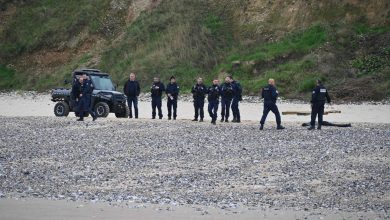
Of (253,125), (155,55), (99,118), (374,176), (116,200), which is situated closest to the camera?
(116,200)

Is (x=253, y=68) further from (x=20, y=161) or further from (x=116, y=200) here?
(x=116, y=200)

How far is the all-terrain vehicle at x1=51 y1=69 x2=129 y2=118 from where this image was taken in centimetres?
3080

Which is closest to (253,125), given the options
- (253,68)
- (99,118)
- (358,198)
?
(99,118)

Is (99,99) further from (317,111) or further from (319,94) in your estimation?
(319,94)

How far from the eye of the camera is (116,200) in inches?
582

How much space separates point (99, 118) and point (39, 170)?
11.6 metres

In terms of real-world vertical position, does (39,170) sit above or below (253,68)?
below

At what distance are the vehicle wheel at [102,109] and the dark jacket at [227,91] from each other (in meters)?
5.15

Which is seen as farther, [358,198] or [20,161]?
[20,161]

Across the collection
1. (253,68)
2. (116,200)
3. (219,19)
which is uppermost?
(219,19)

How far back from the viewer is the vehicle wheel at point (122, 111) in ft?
103

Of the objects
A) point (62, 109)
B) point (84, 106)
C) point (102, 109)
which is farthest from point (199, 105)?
point (62, 109)

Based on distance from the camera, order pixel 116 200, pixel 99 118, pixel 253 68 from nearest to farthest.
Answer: pixel 116 200 → pixel 99 118 → pixel 253 68

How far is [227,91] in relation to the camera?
27594 mm
